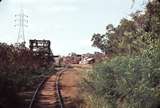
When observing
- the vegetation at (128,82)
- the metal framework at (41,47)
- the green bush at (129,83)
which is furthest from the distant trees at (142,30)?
the metal framework at (41,47)

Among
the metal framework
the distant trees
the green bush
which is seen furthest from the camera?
the metal framework

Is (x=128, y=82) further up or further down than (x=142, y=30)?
further down

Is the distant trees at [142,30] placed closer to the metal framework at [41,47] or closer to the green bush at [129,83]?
the green bush at [129,83]

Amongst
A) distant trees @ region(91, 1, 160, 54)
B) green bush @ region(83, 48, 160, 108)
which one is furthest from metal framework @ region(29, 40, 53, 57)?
green bush @ region(83, 48, 160, 108)

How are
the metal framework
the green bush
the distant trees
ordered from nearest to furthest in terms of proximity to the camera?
the green bush, the distant trees, the metal framework

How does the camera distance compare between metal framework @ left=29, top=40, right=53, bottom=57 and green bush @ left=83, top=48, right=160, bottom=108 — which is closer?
green bush @ left=83, top=48, right=160, bottom=108

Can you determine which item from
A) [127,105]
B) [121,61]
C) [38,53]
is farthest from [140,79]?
[38,53]

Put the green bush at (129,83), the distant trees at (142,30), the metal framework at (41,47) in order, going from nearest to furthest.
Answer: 1. the green bush at (129,83)
2. the distant trees at (142,30)
3. the metal framework at (41,47)

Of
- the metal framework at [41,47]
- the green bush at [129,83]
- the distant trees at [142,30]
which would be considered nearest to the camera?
the green bush at [129,83]

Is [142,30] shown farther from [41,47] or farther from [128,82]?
[41,47]

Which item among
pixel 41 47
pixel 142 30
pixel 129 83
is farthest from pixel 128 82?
pixel 41 47

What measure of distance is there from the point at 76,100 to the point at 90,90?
3.09 metres

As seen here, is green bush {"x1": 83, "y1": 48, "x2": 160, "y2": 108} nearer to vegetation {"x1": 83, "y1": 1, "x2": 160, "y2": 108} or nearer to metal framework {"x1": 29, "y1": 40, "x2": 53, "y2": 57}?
vegetation {"x1": 83, "y1": 1, "x2": 160, "y2": 108}

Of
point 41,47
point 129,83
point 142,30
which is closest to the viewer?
point 129,83
